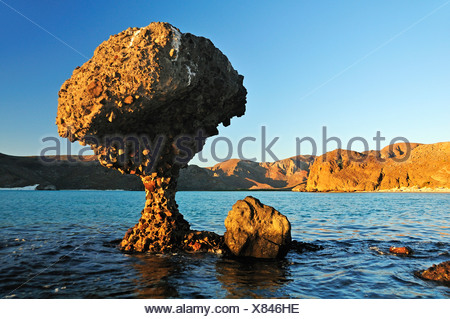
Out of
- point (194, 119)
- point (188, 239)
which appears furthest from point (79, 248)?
point (194, 119)

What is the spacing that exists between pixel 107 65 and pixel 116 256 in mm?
9118

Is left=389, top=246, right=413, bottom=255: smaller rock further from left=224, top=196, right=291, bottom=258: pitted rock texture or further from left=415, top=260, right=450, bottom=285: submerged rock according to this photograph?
left=224, top=196, right=291, bottom=258: pitted rock texture

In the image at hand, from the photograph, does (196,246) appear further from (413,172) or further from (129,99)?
(413,172)

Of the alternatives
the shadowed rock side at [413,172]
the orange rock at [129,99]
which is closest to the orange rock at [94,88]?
the orange rock at [129,99]

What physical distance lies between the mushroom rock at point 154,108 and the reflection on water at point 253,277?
3.23m

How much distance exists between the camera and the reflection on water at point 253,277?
9.71 m

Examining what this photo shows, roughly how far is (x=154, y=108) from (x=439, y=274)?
13.2 metres

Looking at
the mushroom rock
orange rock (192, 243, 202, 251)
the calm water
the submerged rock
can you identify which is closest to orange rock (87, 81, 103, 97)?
the mushroom rock

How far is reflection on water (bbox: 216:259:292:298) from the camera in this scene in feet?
31.9

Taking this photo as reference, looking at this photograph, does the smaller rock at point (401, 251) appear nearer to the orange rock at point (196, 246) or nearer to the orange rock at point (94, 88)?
the orange rock at point (196, 246)

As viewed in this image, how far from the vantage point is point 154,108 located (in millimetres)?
14164

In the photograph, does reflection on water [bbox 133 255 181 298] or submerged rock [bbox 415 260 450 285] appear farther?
submerged rock [bbox 415 260 450 285]

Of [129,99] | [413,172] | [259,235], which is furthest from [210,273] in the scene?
[413,172]

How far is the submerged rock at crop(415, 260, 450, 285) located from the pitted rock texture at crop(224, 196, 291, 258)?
5.82 m
